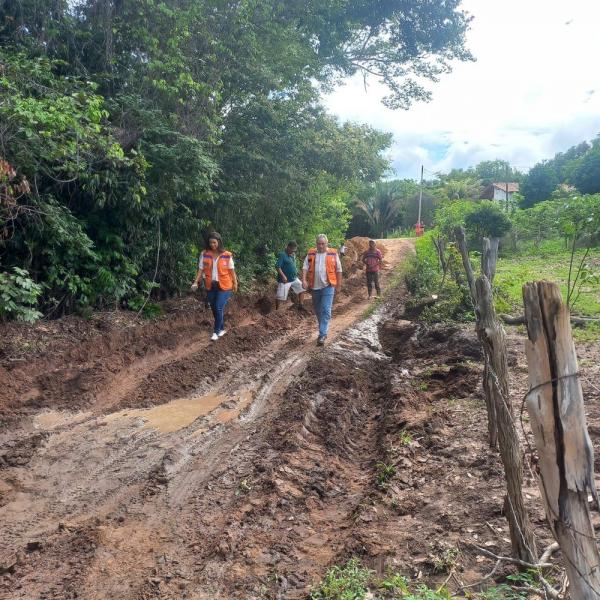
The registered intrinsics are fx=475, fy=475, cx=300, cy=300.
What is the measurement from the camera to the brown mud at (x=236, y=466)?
2975mm

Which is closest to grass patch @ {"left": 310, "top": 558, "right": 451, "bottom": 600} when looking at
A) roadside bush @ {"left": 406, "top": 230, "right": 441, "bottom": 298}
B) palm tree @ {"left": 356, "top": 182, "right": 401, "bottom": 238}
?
roadside bush @ {"left": 406, "top": 230, "right": 441, "bottom": 298}

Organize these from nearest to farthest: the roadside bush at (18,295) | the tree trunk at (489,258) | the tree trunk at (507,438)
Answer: the tree trunk at (507,438), the tree trunk at (489,258), the roadside bush at (18,295)

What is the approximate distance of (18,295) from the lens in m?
7.01

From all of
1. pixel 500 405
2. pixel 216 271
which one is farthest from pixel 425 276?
pixel 500 405

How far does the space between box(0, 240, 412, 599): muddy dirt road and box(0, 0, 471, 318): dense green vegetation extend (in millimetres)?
1878

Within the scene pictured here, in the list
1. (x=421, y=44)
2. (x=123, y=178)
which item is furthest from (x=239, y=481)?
(x=421, y=44)

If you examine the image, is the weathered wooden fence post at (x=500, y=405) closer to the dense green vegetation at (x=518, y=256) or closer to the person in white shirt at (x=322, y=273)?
the dense green vegetation at (x=518, y=256)

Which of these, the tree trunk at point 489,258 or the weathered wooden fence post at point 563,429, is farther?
the tree trunk at point 489,258

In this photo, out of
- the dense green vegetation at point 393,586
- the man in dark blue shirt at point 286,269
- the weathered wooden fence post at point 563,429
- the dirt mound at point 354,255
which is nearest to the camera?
the weathered wooden fence post at point 563,429

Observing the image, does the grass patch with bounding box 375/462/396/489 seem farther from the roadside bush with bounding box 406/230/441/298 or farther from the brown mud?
the roadside bush with bounding box 406/230/441/298

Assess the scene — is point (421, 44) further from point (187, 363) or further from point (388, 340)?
point (187, 363)

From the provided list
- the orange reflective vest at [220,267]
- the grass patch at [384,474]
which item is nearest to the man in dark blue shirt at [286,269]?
the orange reflective vest at [220,267]

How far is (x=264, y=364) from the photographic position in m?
7.46

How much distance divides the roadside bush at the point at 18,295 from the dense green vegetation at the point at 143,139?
39 millimetres
